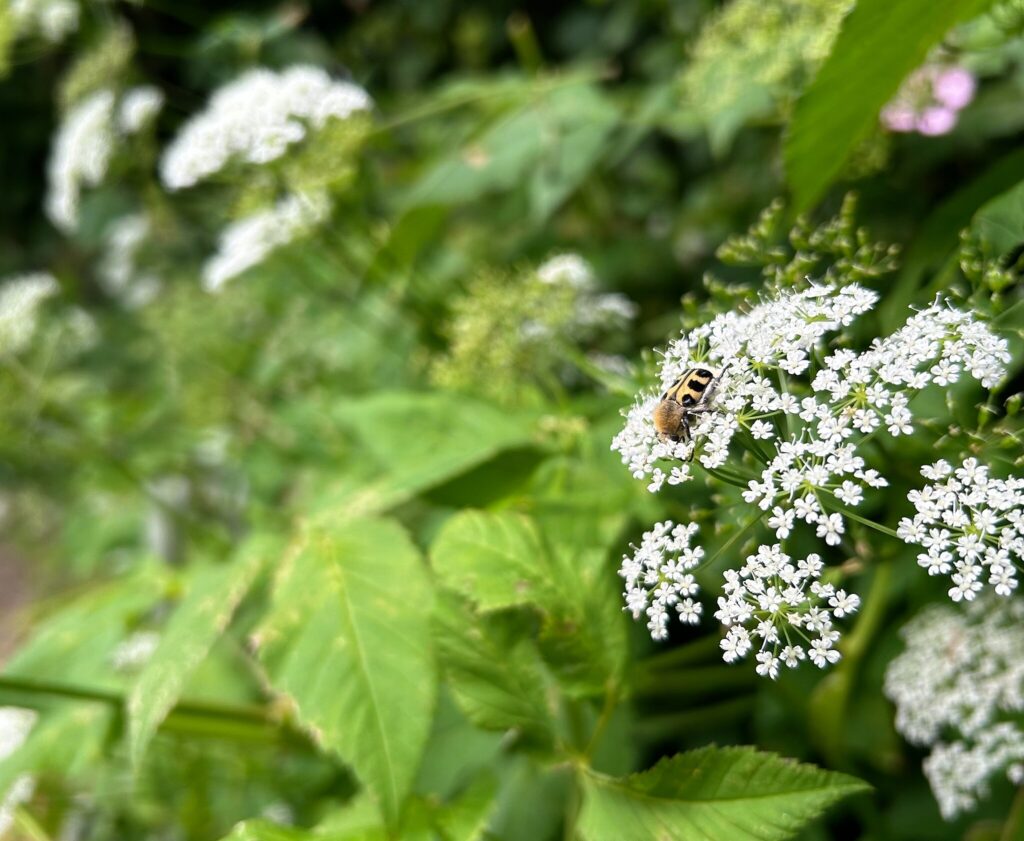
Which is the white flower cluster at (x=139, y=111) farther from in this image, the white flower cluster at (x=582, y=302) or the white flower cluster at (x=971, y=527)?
the white flower cluster at (x=971, y=527)

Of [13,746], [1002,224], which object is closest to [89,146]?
[13,746]

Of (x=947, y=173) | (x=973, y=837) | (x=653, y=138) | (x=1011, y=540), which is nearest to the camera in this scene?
(x=1011, y=540)

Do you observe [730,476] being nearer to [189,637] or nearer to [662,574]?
[662,574]

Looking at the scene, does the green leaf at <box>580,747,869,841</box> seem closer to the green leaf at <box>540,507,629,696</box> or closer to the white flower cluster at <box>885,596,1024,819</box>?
the green leaf at <box>540,507,629,696</box>

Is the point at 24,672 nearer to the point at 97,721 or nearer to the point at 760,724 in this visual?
the point at 97,721

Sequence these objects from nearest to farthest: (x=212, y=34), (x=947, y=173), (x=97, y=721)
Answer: (x=97, y=721) < (x=947, y=173) < (x=212, y=34)

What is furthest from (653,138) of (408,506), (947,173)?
→ (408,506)
